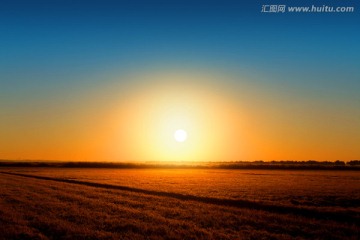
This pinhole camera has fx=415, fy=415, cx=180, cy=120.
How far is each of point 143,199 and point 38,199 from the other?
24.5 feet

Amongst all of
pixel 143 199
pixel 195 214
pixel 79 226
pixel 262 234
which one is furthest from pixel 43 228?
pixel 143 199

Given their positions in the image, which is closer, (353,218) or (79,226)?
(79,226)

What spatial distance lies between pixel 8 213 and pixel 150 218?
7791mm

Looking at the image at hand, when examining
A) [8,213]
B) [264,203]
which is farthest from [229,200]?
[8,213]

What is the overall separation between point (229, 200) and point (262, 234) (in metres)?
12.1

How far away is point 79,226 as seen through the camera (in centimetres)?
1820

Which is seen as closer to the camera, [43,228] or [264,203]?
[43,228]

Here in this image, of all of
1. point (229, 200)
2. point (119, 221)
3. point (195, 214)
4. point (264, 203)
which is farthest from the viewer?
point (229, 200)

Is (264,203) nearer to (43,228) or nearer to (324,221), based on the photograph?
(324,221)

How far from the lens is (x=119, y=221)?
19.7 meters

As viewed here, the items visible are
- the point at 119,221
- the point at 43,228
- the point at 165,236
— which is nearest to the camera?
the point at 165,236

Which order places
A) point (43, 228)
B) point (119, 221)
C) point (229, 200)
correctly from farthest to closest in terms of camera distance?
point (229, 200) < point (119, 221) < point (43, 228)

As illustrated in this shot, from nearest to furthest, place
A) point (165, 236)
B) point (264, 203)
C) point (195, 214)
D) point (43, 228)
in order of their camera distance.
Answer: point (165, 236), point (43, 228), point (195, 214), point (264, 203)

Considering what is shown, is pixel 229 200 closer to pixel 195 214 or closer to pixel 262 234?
pixel 195 214
